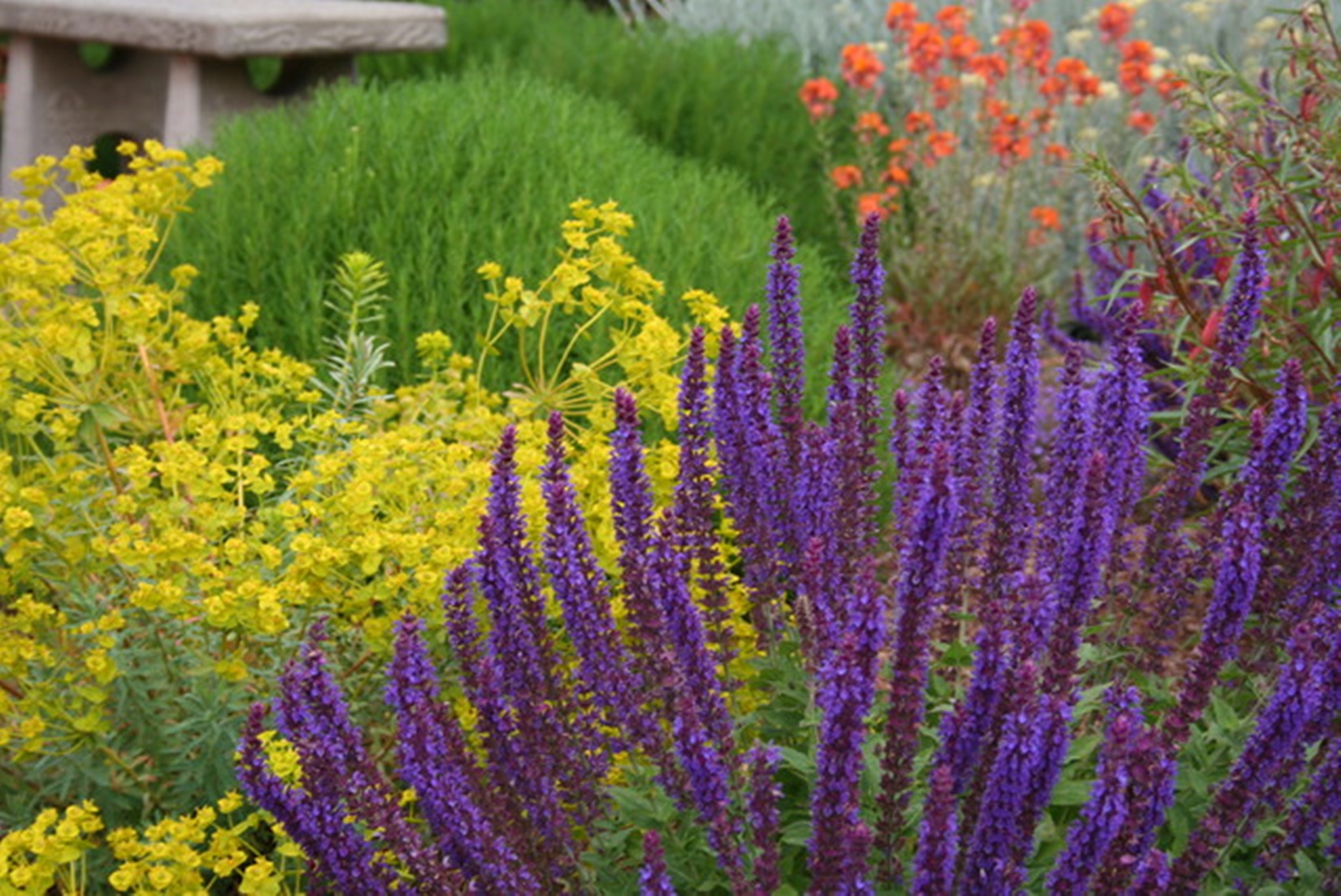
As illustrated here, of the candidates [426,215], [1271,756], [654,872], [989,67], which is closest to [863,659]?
[654,872]

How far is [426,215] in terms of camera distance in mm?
4754

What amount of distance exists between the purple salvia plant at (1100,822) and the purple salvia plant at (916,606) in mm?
208

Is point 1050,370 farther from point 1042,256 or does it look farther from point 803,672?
point 803,672

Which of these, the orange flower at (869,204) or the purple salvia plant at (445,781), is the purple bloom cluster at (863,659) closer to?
the purple salvia plant at (445,781)

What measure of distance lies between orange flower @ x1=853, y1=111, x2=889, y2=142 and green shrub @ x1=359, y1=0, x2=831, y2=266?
0.23 metres

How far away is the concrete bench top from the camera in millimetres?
7051

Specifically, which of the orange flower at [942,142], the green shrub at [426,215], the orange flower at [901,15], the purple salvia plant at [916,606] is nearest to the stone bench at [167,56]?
the green shrub at [426,215]

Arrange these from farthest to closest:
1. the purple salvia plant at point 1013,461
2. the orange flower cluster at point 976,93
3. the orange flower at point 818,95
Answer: the orange flower at point 818,95 → the orange flower cluster at point 976,93 → the purple salvia plant at point 1013,461

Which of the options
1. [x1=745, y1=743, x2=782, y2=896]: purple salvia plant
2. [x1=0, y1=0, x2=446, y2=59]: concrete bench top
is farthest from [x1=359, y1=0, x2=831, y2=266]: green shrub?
[x1=745, y1=743, x2=782, y2=896]: purple salvia plant

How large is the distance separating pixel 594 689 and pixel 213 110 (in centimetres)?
602

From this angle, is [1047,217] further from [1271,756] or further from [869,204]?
[1271,756]

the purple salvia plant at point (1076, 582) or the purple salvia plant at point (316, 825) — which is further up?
the purple salvia plant at point (1076, 582)

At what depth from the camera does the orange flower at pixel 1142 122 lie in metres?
6.48

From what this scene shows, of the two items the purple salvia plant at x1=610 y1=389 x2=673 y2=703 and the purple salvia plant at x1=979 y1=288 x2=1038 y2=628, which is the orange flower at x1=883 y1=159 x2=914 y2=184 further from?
the purple salvia plant at x1=610 y1=389 x2=673 y2=703
